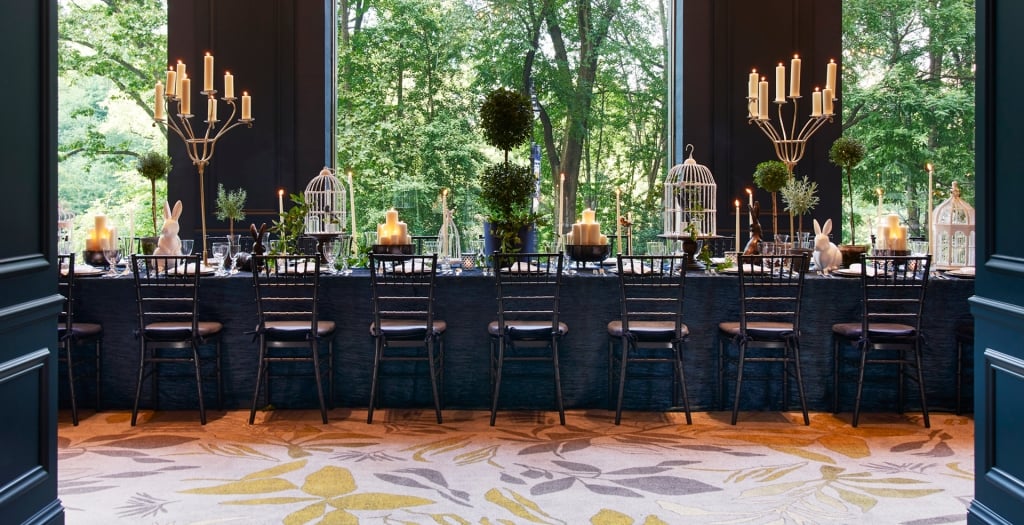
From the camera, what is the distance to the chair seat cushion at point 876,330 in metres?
4.62

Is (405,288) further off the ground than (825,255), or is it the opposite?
(825,255)

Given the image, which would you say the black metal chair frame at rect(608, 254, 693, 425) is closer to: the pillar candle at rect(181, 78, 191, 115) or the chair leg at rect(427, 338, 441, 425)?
the chair leg at rect(427, 338, 441, 425)

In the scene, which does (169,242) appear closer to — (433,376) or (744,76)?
(433,376)

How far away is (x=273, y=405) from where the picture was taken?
5086 mm

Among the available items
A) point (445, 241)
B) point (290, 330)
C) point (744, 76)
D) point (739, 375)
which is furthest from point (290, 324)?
point (744, 76)

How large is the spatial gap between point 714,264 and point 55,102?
397cm

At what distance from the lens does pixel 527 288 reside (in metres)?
5.07

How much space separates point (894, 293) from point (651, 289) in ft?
5.09

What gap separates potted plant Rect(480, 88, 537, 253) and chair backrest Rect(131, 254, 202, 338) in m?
1.84

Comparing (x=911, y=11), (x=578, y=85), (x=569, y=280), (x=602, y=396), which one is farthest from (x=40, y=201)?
(x=911, y=11)

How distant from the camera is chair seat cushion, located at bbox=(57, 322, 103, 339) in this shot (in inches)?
185

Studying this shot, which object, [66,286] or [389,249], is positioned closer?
[66,286]

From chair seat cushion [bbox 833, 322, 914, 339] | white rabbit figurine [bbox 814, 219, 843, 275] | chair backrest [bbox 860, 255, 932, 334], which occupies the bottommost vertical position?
chair seat cushion [bbox 833, 322, 914, 339]

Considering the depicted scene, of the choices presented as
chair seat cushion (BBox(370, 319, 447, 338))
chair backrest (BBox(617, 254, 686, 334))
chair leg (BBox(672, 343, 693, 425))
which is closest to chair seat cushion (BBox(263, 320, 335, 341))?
chair seat cushion (BBox(370, 319, 447, 338))
